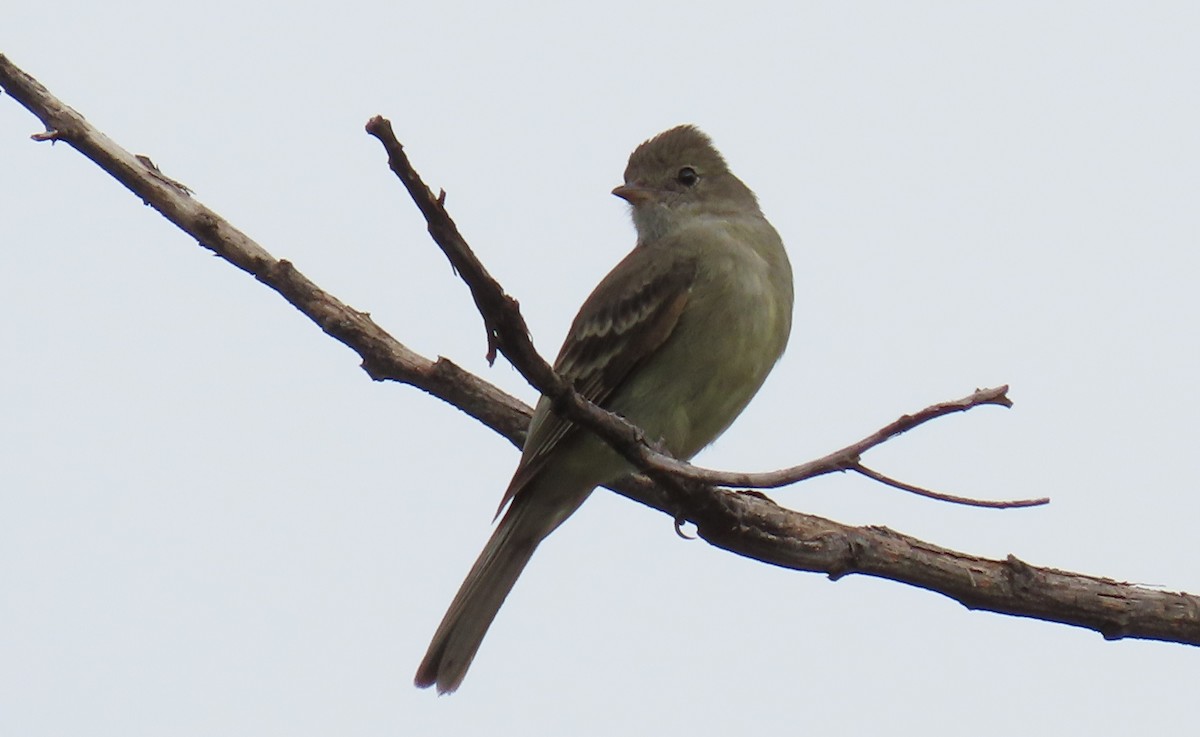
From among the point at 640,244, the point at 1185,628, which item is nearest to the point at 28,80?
the point at 640,244

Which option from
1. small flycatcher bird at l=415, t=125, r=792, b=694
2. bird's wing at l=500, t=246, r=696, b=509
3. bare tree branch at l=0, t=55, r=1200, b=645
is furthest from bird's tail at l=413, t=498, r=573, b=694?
bare tree branch at l=0, t=55, r=1200, b=645

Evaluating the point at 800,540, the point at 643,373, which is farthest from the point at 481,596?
the point at 800,540

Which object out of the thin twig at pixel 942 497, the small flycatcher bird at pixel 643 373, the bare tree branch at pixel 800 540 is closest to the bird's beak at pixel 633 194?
the small flycatcher bird at pixel 643 373

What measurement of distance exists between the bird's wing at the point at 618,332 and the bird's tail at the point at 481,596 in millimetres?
443

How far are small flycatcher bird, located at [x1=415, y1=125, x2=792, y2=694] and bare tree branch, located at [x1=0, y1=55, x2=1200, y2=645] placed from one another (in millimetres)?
807

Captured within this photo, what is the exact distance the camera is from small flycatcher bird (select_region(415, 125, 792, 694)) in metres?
6.95

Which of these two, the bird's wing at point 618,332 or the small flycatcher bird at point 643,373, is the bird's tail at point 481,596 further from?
the bird's wing at point 618,332

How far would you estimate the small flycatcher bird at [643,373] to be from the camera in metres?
6.95

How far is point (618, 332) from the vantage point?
7.14 m

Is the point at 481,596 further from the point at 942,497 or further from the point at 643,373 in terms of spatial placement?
the point at 942,497

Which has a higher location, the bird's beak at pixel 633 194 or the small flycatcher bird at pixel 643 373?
the bird's beak at pixel 633 194

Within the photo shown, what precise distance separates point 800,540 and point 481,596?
197cm

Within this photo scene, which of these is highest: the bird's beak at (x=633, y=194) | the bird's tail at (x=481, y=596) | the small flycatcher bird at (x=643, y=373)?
the bird's beak at (x=633, y=194)

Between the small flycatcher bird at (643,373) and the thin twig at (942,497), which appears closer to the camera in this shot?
the thin twig at (942,497)
